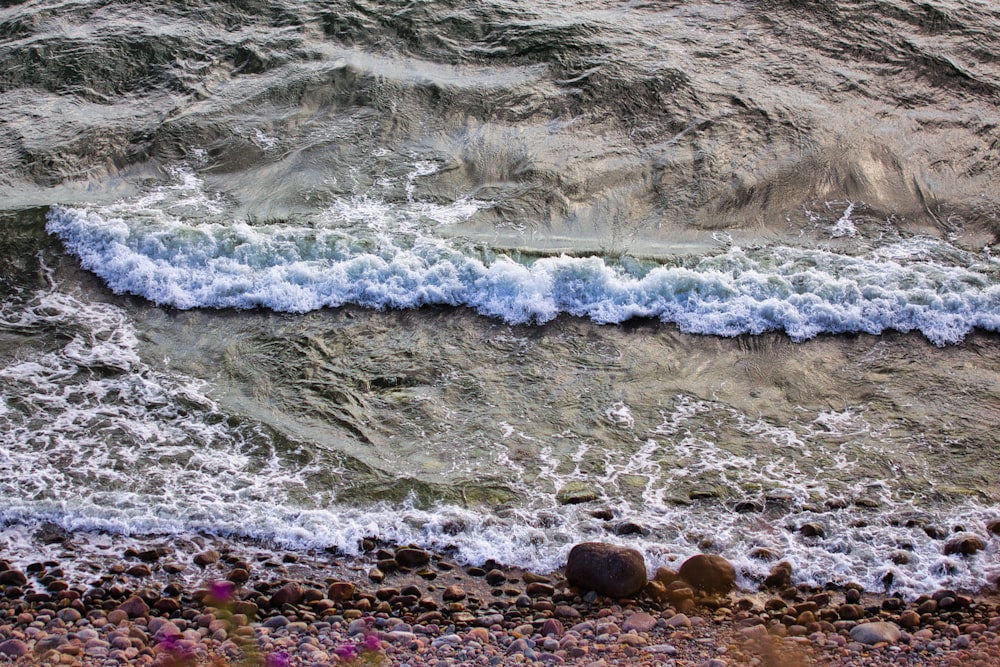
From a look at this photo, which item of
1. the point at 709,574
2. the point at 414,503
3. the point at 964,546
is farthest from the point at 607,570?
the point at 964,546

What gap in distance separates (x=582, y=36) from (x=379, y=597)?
972cm

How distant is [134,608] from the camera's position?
17.3 feet

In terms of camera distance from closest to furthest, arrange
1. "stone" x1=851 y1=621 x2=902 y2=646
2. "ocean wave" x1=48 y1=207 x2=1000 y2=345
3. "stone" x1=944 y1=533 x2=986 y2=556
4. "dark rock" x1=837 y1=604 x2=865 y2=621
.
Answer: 1. "stone" x1=851 y1=621 x2=902 y2=646
2. "dark rock" x1=837 y1=604 x2=865 y2=621
3. "stone" x1=944 y1=533 x2=986 y2=556
4. "ocean wave" x1=48 y1=207 x2=1000 y2=345

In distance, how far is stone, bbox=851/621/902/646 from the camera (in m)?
5.09

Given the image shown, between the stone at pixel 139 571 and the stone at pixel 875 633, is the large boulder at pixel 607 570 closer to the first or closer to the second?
the stone at pixel 875 633

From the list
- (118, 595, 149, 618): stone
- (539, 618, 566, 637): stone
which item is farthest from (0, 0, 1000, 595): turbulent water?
(118, 595, 149, 618): stone

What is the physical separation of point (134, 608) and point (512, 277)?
4890mm

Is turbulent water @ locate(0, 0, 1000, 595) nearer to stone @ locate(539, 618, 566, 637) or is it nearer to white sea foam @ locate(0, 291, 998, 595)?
white sea foam @ locate(0, 291, 998, 595)

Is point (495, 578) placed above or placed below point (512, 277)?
below

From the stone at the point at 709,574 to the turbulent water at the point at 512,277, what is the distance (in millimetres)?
254

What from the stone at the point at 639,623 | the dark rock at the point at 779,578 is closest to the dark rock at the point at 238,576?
the stone at the point at 639,623

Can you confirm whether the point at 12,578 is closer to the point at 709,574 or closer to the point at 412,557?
the point at 412,557

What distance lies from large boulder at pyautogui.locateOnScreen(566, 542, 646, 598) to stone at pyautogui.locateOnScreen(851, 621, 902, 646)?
125 cm

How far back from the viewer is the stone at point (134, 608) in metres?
5.25
